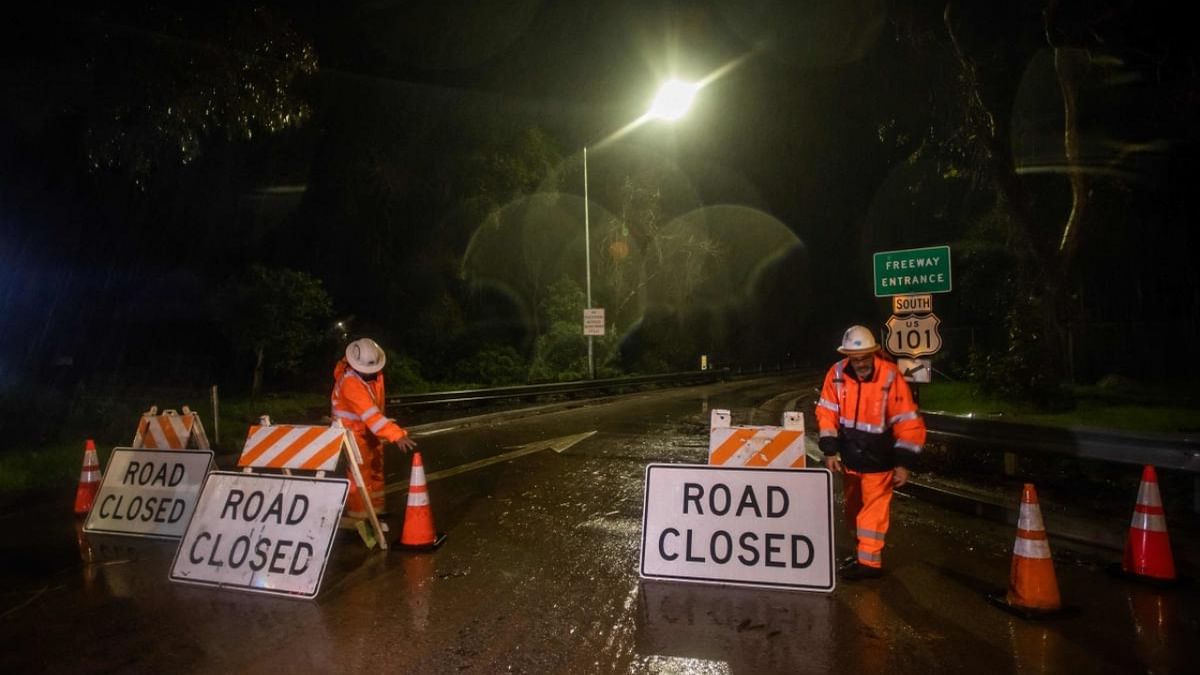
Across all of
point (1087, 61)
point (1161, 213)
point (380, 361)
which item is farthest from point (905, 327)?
point (1161, 213)

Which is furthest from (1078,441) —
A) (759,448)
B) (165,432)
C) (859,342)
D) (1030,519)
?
(165,432)

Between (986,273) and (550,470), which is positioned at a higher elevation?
(986,273)

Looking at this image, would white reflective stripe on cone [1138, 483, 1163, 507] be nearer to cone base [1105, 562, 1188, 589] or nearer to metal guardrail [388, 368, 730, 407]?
cone base [1105, 562, 1188, 589]

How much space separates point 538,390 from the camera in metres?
25.5

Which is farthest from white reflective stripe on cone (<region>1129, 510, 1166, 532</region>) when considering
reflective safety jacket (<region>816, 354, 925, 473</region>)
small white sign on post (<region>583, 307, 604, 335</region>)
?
small white sign on post (<region>583, 307, 604, 335</region>)

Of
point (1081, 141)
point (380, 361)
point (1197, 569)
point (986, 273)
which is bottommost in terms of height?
point (1197, 569)

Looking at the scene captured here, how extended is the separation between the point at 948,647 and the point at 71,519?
834 centimetres

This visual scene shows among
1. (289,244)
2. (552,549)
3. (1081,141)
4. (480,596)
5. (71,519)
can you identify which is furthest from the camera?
(289,244)

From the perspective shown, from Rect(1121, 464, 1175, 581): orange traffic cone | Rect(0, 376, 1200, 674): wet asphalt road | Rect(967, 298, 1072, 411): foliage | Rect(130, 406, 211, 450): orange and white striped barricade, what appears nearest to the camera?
Rect(0, 376, 1200, 674): wet asphalt road

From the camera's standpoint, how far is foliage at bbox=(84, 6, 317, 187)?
1110cm

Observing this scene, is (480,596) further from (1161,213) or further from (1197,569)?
(1161,213)

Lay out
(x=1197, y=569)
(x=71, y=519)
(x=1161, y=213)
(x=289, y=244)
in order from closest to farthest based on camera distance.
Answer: (x=1197, y=569) → (x=71, y=519) → (x=1161, y=213) → (x=289, y=244)

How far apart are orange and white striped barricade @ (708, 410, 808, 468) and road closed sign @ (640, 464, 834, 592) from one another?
2.05 ft

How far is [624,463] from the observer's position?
11.6 meters
